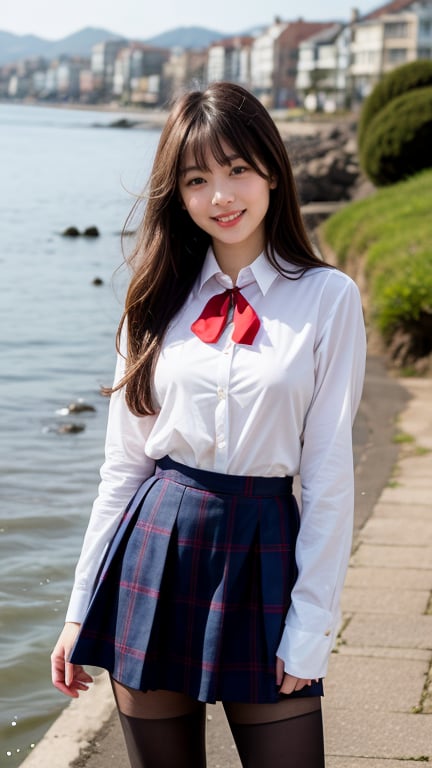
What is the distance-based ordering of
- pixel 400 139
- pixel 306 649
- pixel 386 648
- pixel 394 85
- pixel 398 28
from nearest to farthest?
pixel 306 649 < pixel 386 648 < pixel 400 139 < pixel 394 85 < pixel 398 28

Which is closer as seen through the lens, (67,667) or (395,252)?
(67,667)

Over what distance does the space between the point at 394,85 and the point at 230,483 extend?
18.2m

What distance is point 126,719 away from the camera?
6.89 ft

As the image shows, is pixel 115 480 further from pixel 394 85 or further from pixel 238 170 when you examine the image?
pixel 394 85

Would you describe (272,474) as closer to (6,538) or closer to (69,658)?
(69,658)

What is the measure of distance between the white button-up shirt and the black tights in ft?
0.29

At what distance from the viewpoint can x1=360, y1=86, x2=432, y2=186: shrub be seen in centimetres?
1736

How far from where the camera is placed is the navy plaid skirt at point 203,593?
199cm

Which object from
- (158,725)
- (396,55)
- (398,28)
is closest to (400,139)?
(158,725)

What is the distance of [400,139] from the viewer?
1767 cm

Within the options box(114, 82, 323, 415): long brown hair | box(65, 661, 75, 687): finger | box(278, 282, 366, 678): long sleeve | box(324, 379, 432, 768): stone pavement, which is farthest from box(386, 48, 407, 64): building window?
box(65, 661, 75, 687): finger

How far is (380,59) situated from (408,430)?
316 feet

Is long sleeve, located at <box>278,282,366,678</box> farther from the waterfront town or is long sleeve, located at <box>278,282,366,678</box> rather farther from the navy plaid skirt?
the waterfront town

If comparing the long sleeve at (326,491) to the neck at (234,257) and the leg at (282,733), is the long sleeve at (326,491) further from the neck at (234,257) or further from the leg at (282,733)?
the neck at (234,257)
